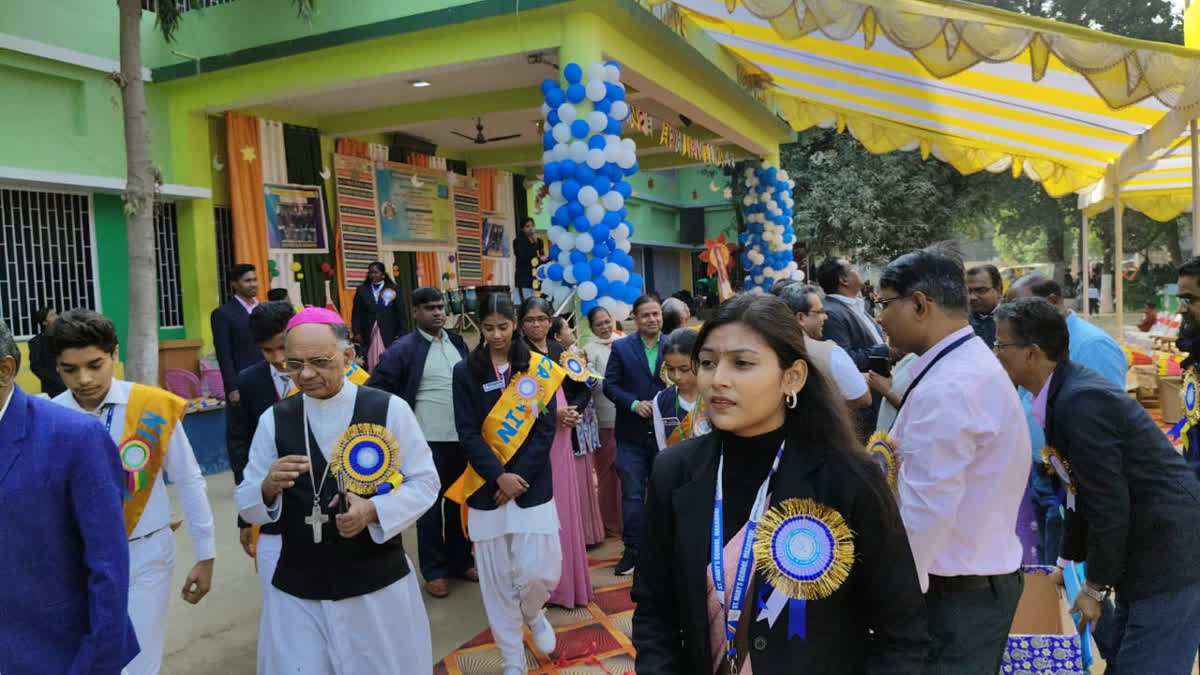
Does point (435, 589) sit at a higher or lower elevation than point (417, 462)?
lower

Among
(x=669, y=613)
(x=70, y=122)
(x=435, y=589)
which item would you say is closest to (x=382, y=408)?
(x=669, y=613)

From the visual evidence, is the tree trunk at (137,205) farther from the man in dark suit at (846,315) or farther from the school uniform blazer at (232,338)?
the man in dark suit at (846,315)

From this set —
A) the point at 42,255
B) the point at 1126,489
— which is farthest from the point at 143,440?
the point at 42,255

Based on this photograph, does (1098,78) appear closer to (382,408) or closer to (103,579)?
(382,408)

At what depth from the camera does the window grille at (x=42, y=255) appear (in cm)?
786

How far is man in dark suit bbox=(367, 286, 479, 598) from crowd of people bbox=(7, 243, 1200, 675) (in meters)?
1.08

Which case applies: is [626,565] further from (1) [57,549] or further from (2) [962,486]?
(1) [57,549]

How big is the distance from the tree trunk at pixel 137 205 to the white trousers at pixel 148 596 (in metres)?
5.09

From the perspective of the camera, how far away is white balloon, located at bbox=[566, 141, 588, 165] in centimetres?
700

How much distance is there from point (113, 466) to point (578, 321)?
514cm

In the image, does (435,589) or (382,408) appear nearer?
(382,408)

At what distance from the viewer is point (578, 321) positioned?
7215 mm

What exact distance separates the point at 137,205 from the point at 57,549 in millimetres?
6323

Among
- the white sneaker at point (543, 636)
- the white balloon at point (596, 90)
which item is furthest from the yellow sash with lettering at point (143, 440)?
the white balloon at point (596, 90)
